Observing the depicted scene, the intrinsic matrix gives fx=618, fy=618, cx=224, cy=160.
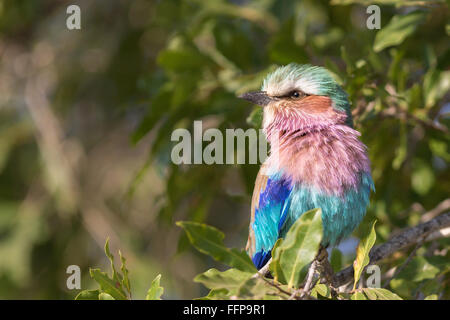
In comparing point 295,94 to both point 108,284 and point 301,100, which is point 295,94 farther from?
point 108,284

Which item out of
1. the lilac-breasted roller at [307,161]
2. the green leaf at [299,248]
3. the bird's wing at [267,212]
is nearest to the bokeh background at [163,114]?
the lilac-breasted roller at [307,161]

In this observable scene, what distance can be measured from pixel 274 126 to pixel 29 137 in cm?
373

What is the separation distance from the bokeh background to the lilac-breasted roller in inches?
4.7

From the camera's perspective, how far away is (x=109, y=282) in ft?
7.34

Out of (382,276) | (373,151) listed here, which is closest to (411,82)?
(373,151)

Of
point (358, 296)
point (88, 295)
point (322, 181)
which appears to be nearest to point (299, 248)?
point (358, 296)

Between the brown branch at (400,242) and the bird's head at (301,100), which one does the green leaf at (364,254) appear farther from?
the bird's head at (301,100)

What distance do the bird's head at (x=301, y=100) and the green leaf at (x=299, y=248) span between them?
0.95 metres

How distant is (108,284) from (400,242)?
4.00 feet

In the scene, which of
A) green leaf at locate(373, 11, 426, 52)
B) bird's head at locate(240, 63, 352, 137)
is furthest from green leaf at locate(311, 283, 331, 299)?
green leaf at locate(373, 11, 426, 52)

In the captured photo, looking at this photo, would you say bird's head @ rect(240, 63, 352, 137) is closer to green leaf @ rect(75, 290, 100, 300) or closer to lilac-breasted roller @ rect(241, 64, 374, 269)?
lilac-breasted roller @ rect(241, 64, 374, 269)

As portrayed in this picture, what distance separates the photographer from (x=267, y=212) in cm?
287

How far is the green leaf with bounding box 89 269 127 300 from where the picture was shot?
87.7 inches
